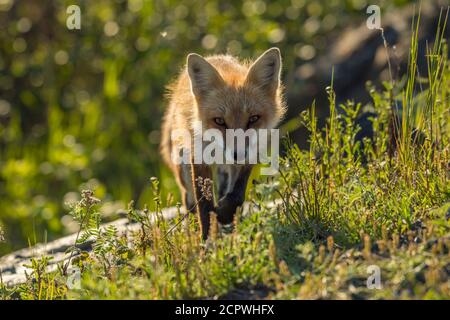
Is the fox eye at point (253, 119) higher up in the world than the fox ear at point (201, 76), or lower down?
lower down

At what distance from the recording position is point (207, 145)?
548cm

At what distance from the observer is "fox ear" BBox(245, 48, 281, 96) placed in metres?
5.51

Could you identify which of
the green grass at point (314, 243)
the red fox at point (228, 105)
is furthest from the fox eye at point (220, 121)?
the green grass at point (314, 243)

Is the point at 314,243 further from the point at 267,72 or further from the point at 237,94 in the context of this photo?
the point at 267,72

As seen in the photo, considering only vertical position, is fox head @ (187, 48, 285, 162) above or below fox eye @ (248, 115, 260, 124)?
above

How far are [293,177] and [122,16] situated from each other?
22.6ft

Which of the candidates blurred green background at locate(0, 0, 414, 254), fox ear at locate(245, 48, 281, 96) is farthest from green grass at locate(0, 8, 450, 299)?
blurred green background at locate(0, 0, 414, 254)

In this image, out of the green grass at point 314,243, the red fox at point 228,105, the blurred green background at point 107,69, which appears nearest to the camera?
the green grass at point 314,243

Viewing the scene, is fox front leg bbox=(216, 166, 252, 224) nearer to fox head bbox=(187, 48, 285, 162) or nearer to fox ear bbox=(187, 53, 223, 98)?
fox head bbox=(187, 48, 285, 162)

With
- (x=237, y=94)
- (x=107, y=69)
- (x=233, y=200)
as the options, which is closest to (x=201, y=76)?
(x=237, y=94)

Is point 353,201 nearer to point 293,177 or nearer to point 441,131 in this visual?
point 293,177

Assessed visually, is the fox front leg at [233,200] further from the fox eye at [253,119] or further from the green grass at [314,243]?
the green grass at [314,243]

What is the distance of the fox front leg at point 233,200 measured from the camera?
5508 millimetres

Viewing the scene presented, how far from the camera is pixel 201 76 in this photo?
550 centimetres
